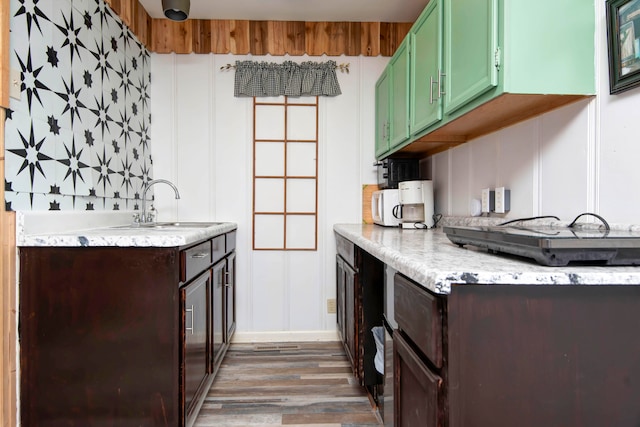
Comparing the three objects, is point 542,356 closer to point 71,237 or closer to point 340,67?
point 71,237

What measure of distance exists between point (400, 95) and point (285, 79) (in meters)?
1.03

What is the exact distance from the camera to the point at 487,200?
1.72m

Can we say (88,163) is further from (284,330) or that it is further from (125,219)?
(284,330)

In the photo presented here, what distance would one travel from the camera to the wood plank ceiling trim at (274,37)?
2709mm

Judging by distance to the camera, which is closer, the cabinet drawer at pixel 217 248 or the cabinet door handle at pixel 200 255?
the cabinet door handle at pixel 200 255

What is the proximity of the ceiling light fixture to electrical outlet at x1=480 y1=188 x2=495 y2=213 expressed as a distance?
1.90m

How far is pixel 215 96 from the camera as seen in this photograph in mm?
2771

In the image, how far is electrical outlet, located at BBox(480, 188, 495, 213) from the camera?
5.57 feet

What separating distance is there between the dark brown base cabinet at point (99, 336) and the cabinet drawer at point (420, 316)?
2.88ft

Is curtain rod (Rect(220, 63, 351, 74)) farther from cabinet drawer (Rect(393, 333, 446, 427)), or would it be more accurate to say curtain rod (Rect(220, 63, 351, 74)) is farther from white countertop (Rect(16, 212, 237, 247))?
cabinet drawer (Rect(393, 333, 446, 427))

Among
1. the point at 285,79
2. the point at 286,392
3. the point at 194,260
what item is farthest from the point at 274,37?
the point at 286,392

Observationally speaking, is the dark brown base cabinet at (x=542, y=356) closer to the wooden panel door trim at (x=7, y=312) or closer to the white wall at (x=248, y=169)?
the wooden panel door trim at (x=7, y=312)

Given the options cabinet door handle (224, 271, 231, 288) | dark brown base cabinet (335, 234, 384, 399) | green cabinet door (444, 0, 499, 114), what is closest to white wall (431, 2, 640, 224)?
green cabinet door (444, 0, 499, 114)

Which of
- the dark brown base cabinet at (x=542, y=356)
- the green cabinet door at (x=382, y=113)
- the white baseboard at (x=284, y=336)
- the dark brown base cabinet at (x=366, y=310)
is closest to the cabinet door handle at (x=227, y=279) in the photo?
the white baseboard at (x=284, y=336)
